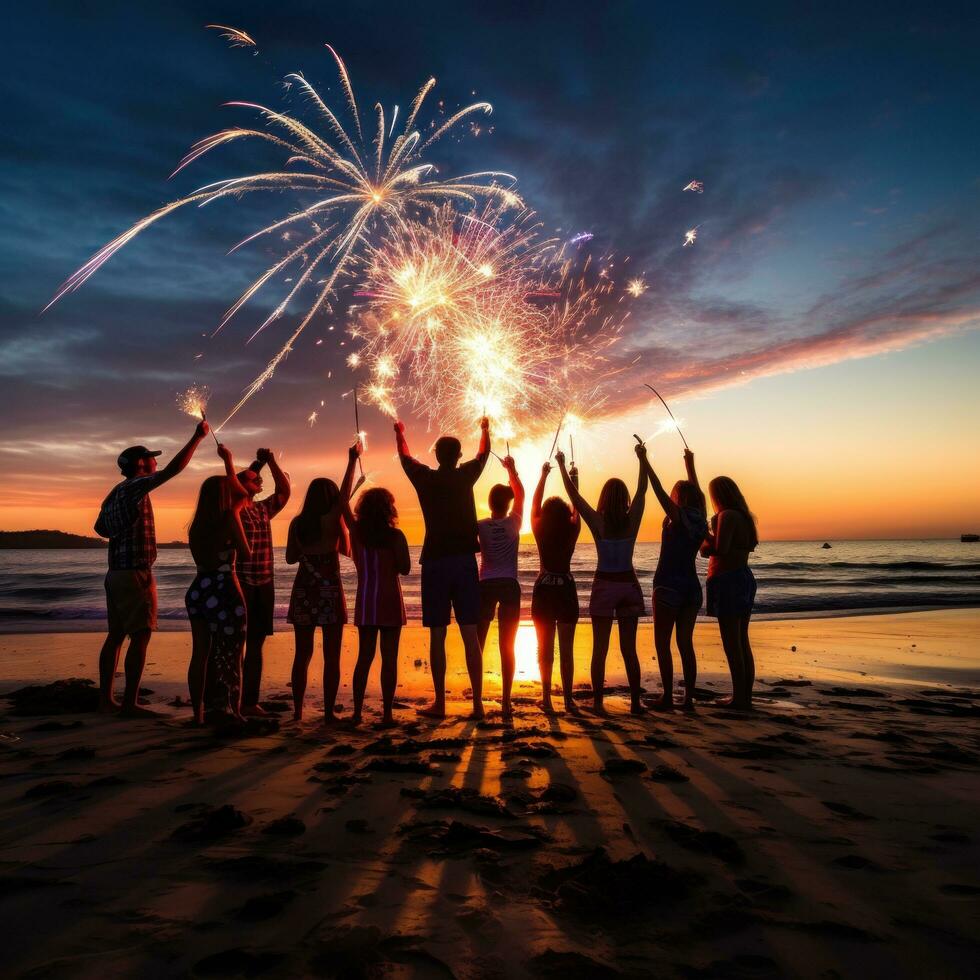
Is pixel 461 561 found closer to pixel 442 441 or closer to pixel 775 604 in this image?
pixel 442 441

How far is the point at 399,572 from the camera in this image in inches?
239

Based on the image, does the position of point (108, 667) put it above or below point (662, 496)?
below

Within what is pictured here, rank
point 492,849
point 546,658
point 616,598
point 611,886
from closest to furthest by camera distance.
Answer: point 611,886
point 492,849
point 616,598
point 546,658

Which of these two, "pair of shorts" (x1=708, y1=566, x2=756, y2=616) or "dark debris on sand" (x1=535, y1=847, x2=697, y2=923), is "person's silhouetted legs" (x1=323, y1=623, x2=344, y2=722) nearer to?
"dark debris on sand" (x1=535, y1=847, x2=697, y2=923)

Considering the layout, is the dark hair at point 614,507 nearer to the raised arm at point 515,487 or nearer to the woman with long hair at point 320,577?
the raised arm at point 515,487

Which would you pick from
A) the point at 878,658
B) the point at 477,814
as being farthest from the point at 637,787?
the point at 878,658

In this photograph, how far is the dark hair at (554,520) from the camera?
6680 mm

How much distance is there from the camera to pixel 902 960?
2.30 metres

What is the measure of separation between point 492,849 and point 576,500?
4.07 m

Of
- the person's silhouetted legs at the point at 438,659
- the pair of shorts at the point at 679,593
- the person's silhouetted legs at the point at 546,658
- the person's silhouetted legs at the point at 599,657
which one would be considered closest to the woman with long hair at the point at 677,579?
the pair of shorts at the point at 679,593

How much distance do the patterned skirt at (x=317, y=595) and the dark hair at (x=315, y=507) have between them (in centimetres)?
22

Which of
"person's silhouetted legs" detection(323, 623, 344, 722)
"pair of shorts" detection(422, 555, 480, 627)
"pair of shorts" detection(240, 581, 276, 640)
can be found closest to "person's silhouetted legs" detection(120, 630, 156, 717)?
"pair of shorts" detection(240, 581, 276, 640)

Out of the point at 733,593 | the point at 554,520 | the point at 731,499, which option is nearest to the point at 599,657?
the point at 554,520

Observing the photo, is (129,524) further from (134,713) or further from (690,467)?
(690,467)
